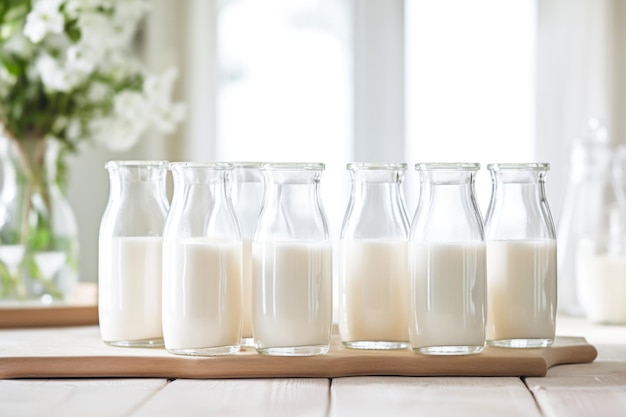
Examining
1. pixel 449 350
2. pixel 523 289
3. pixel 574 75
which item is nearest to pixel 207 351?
pixel 449 350

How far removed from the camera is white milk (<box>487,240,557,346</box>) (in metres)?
1.13

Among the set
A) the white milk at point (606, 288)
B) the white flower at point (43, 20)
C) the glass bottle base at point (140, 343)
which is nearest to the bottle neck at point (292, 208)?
the glass bottle base at point (140, 343)

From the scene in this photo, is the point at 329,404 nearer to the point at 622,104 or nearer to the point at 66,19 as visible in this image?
the point at 66,19

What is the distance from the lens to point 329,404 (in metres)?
0.92

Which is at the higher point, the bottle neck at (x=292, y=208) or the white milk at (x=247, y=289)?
the bottle neck at (x=292, y=208)

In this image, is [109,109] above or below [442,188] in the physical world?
above

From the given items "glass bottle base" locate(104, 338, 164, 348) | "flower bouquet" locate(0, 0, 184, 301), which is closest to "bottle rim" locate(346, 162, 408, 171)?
"glass bottle base" locate(104, 338, 164, 348)

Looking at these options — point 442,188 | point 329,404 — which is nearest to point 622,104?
point 442,188

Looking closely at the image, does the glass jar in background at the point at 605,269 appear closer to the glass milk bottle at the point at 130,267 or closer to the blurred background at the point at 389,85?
the blurred background at the point at 389,85

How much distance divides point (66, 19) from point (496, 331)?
0.99 m

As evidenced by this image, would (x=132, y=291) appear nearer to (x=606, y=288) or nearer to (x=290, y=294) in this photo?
(x=290, y=294)

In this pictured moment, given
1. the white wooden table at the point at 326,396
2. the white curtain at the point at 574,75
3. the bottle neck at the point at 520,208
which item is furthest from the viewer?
the white curtain at the point at 574,75

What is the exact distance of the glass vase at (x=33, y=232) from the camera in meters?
1.70

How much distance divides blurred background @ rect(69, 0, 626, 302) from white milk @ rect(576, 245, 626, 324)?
0.86 metres
